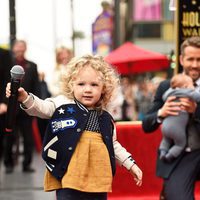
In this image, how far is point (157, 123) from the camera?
Answer: 547 centimetres

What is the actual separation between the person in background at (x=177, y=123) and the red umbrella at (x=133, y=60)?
1219cm

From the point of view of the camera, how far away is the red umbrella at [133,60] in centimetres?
1778

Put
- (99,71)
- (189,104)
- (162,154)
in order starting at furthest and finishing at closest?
(162,154), (189,104), (99,71)

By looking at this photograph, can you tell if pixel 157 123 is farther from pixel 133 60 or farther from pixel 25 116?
pixel 133 60

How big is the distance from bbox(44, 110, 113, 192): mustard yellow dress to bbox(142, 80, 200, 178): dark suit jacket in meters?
1.06

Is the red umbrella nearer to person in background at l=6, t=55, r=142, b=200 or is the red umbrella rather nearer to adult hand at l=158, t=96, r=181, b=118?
adult hand at l=158, t=96, r=181, b=118

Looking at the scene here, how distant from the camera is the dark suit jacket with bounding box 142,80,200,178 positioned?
5.23 m

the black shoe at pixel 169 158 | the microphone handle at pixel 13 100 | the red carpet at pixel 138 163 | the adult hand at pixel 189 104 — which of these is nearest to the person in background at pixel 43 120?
the red carpet at pixel 138 163

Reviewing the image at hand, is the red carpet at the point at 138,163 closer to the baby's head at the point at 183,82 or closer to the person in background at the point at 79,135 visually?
the baby's head at the point at 183,82

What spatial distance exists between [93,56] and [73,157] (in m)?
0.69

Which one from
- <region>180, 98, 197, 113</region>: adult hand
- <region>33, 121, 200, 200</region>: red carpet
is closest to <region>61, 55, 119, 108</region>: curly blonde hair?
<region>180, 98, 197, 113</region>: adult hand

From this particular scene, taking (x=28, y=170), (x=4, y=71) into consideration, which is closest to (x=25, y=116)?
(x=28, y=170)

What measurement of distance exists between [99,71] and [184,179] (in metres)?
1.28

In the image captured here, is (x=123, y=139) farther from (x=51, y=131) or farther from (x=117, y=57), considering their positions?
(x=117, y=57)
